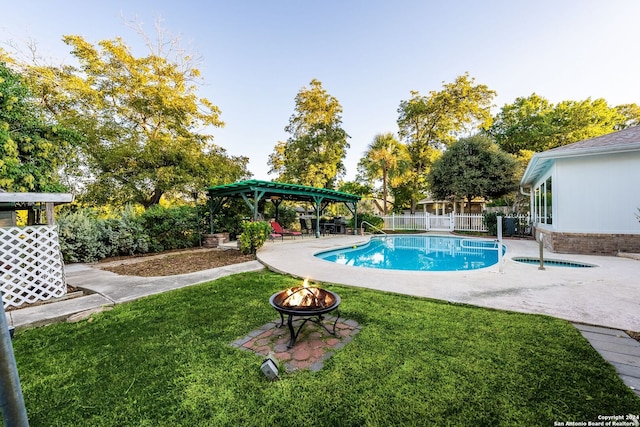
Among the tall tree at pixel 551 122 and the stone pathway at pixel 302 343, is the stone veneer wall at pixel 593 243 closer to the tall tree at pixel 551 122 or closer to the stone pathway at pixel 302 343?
the stone pathway at pixel 302 343

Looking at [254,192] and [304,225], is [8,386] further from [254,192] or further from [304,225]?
[304,225]

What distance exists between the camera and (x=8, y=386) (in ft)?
3.23

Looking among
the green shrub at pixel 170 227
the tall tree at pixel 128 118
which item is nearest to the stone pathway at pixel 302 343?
the green shrub at pixel 170 227

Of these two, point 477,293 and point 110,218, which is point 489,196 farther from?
point 110,218

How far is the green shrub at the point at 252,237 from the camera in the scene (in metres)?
8.42

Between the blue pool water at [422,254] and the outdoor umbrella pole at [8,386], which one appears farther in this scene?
the blue pool water at [422,254]

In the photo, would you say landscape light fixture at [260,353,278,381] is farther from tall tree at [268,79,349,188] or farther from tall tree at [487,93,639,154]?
tall tree at [487,93,639,154]

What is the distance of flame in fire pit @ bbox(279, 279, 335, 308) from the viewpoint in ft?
9.14

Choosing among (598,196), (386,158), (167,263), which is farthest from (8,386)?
(386,158)

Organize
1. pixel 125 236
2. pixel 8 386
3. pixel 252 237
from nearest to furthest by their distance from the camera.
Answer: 1. pixel 8 386
2. pixel 252 237
3. pixel 125 236

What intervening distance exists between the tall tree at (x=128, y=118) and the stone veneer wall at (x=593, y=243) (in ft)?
47.2

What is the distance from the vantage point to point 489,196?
17.0 meters

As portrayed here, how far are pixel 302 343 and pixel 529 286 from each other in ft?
14.0

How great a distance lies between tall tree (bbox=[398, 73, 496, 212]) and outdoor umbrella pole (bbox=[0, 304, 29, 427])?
69.6 ft
